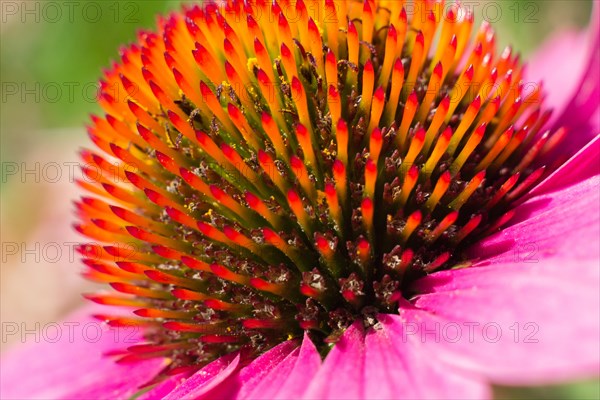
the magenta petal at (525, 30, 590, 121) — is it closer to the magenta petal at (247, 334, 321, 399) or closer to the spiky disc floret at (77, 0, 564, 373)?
the spiky disc floret at (77, 0, 564, 373)

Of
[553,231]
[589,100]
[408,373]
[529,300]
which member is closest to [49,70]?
[589,100]

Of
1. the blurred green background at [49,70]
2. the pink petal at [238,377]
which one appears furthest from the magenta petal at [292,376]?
the blurred green background at [49,70]

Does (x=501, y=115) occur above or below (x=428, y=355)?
above

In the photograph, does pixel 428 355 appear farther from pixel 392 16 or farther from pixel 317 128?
pixel 392 16

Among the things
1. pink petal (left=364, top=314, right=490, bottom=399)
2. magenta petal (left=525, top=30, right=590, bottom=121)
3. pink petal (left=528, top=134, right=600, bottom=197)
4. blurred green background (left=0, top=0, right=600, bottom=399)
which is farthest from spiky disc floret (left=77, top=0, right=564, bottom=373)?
blurred green background (left=0, top=0, right=600, bottom=399)

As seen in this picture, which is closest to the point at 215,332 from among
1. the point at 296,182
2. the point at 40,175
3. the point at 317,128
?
the point at 296,182

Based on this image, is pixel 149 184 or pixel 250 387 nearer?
pixel 250 387
